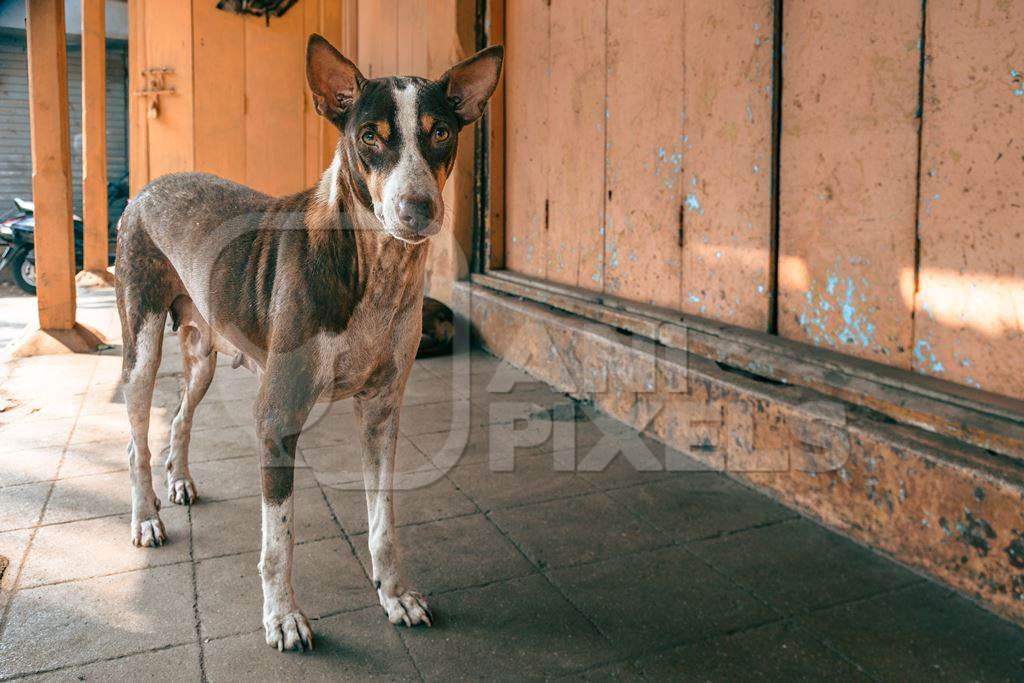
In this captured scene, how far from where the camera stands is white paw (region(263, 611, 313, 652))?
7.30 feet

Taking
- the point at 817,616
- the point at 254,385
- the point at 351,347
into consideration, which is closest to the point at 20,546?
the point at 351,347

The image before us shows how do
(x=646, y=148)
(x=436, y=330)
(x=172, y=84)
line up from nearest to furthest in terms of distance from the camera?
(x=646, y=148) → (x=436, y=330) → (x=172, y=84)

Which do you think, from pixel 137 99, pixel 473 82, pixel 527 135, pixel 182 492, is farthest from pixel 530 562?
pixel 137 99

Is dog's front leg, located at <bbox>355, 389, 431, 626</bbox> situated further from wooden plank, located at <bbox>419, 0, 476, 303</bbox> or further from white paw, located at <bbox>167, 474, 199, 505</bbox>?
wooden plank, located at <bbox>419, 0, 476, 303</bbox>

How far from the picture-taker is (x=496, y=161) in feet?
20.4

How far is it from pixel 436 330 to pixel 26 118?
13703 millimetres

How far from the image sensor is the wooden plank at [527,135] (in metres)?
5.58

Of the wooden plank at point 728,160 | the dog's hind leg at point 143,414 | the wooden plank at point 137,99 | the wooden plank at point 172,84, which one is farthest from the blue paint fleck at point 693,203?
the wooden plank at point 137,99

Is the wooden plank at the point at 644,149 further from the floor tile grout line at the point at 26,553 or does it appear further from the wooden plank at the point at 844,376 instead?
the floor tile grout line at the point at 26,553

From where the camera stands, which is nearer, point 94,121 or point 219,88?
point 94,121

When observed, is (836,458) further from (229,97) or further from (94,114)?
(94,114)

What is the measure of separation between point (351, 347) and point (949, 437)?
194cm

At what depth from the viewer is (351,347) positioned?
7.58ft

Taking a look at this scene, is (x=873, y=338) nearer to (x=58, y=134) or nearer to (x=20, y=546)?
(x=20, y=546)
